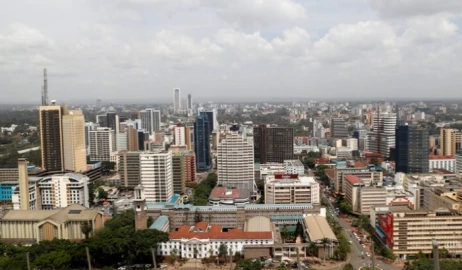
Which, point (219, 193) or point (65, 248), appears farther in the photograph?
point (219, 193)

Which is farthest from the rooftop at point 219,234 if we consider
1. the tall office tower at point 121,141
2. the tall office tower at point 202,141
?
the tall office tower at point 121,141

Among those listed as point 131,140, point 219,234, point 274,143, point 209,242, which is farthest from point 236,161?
point 131,140

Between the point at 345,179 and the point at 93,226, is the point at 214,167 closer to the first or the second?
the point at 345,179

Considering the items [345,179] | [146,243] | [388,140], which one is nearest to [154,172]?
[146,243]

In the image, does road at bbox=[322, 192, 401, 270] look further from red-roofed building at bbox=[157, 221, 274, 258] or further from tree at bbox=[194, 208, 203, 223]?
tree at bbox=[194, 208, 203, 223]

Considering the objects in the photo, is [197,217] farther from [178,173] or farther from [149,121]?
[149,121]

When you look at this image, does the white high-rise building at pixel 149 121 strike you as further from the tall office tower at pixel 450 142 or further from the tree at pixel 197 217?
the tree at pixel 197 217
